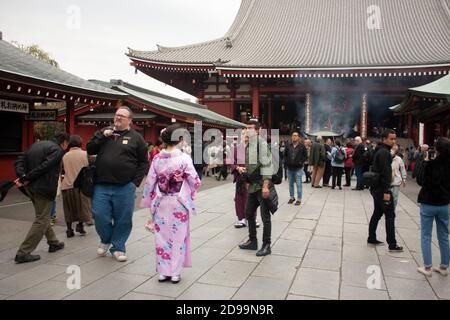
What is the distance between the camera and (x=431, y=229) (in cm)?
405

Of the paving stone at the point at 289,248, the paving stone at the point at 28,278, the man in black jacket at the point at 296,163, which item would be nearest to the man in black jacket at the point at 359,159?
the man in black jacket at the point at 296,163

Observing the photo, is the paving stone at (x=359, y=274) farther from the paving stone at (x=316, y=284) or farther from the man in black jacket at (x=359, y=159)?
the man in black jacket at (x=359, y=159)

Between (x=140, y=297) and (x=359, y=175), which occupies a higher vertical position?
(x=359, y=175)

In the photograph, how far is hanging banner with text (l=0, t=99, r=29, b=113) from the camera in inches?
372

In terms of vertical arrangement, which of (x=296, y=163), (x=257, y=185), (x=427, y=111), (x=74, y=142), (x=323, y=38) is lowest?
(x=257, y=185)

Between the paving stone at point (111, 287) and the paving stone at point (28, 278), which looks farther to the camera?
the paving stone at point (28, 278)

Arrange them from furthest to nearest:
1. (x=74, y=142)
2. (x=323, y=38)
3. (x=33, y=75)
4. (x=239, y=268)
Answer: (x=323, y=38), (x=33, y=75), (x=74, y=142), (x=239, y=268)

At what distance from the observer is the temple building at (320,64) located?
17.9 m

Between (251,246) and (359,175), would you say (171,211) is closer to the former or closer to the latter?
(251,246)

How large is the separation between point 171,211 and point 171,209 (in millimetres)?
20

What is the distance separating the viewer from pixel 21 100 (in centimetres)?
1024

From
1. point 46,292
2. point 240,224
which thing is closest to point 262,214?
point 240,224

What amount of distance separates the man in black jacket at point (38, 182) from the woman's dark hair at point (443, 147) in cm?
431
